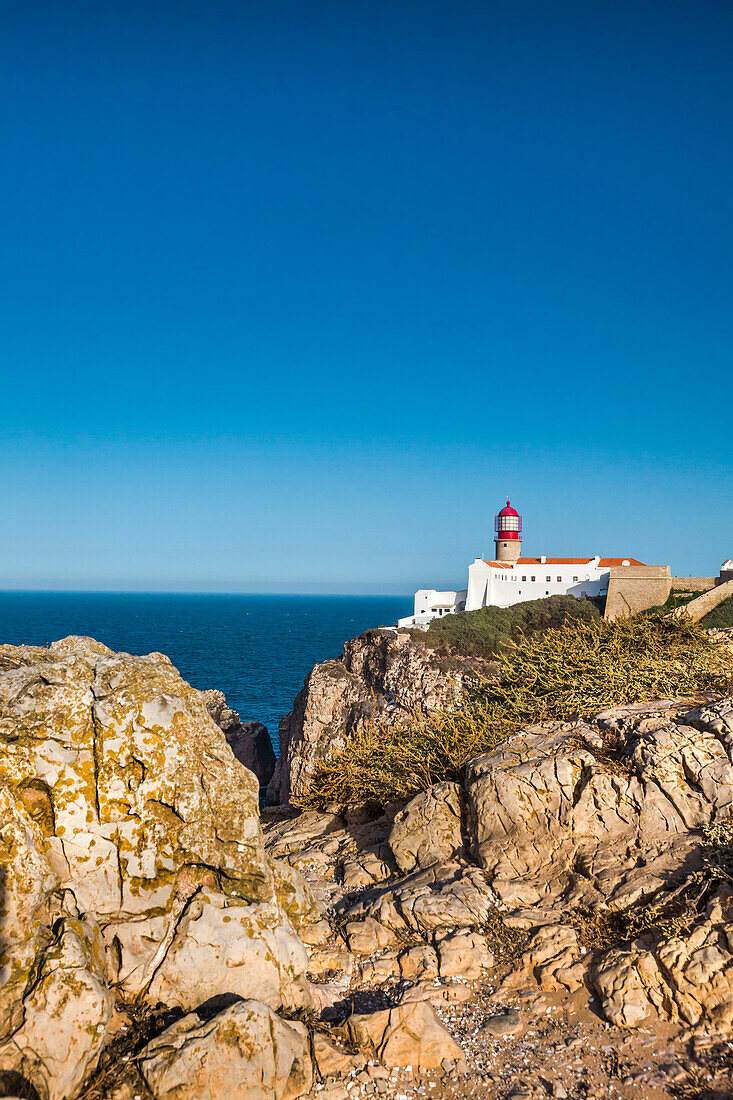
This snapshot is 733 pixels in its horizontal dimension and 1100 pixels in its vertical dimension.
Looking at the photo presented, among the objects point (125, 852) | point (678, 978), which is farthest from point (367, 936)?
point (678, 978)

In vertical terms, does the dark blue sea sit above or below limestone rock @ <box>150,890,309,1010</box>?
below

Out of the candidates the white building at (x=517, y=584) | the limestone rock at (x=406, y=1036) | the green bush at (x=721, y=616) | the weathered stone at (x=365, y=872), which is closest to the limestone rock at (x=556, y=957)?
the limestone rock at (x=406, y=1036)

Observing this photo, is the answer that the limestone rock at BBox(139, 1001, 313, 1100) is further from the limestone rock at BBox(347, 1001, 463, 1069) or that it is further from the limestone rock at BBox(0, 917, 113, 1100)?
the limestone rock at BBox(347, 1001, 463, 1069)

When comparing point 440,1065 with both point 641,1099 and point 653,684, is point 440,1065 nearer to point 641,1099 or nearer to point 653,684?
point 641,1099

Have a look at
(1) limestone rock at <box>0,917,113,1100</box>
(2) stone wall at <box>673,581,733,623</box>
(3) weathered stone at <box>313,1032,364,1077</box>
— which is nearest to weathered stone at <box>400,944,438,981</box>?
(3) weathered stone at <box>313,1032,364,1077</box>

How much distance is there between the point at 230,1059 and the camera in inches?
180

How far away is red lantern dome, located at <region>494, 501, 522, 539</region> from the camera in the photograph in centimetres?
5928

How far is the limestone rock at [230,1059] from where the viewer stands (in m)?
4.43

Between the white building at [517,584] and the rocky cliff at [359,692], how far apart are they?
11.1 meters

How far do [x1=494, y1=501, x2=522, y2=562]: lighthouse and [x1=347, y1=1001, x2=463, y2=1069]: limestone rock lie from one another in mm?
55592

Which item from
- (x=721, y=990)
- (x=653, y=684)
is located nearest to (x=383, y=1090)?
(x=721, y=990)

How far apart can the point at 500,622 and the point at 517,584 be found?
6.61m

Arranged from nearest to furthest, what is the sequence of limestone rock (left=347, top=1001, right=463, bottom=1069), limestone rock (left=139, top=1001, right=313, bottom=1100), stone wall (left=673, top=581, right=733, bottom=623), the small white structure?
limestone rock (left=139, top=1001, right=313, bottom=1100)
limestone rock (left=347, top=1001, right=463, bottom=1069)
stone wall (left=673, top=581, right=733, bottom=623)
the small white structure

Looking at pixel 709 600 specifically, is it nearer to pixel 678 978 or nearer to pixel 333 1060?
pixel 678 978
